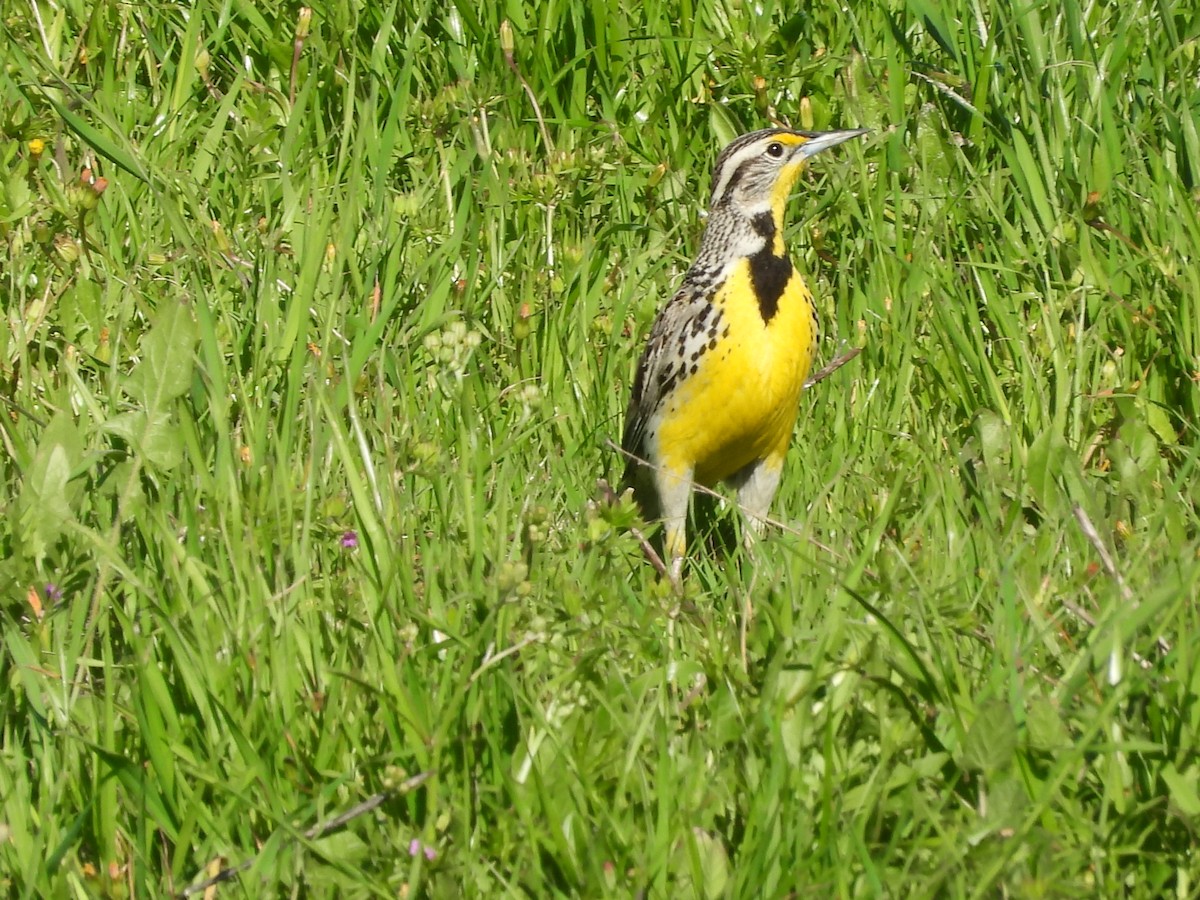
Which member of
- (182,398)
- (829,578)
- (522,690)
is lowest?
(829,578)

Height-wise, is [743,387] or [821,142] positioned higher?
[821,142]

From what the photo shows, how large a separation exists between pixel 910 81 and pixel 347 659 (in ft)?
12.0

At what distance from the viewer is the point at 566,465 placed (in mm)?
4980

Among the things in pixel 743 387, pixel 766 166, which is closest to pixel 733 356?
pixel 743 387

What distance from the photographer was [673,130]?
6.23 m

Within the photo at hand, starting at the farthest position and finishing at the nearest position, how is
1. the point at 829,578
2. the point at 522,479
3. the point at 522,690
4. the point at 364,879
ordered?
the point at 522,479 → the point at 829,578 → the point at 522,690 → the point at 364,879

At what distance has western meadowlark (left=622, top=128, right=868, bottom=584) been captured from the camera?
4.96 metres

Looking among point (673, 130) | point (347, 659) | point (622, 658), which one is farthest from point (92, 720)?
point (673, 130)

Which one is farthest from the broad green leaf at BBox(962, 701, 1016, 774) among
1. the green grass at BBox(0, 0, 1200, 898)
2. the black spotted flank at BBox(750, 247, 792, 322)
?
the black spotted flank at BBox(750, 247, 792, 322)

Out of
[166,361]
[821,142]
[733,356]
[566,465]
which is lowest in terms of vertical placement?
[566,465]

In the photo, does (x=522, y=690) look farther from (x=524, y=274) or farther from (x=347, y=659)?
(x=524, y=274)

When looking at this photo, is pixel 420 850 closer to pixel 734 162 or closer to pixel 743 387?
pixel 743 387

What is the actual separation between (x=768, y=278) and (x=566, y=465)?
2.70ft

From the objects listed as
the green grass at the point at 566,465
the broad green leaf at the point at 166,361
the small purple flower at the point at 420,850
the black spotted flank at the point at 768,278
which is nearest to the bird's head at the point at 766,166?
the black spotted flank at the point at 768,278
